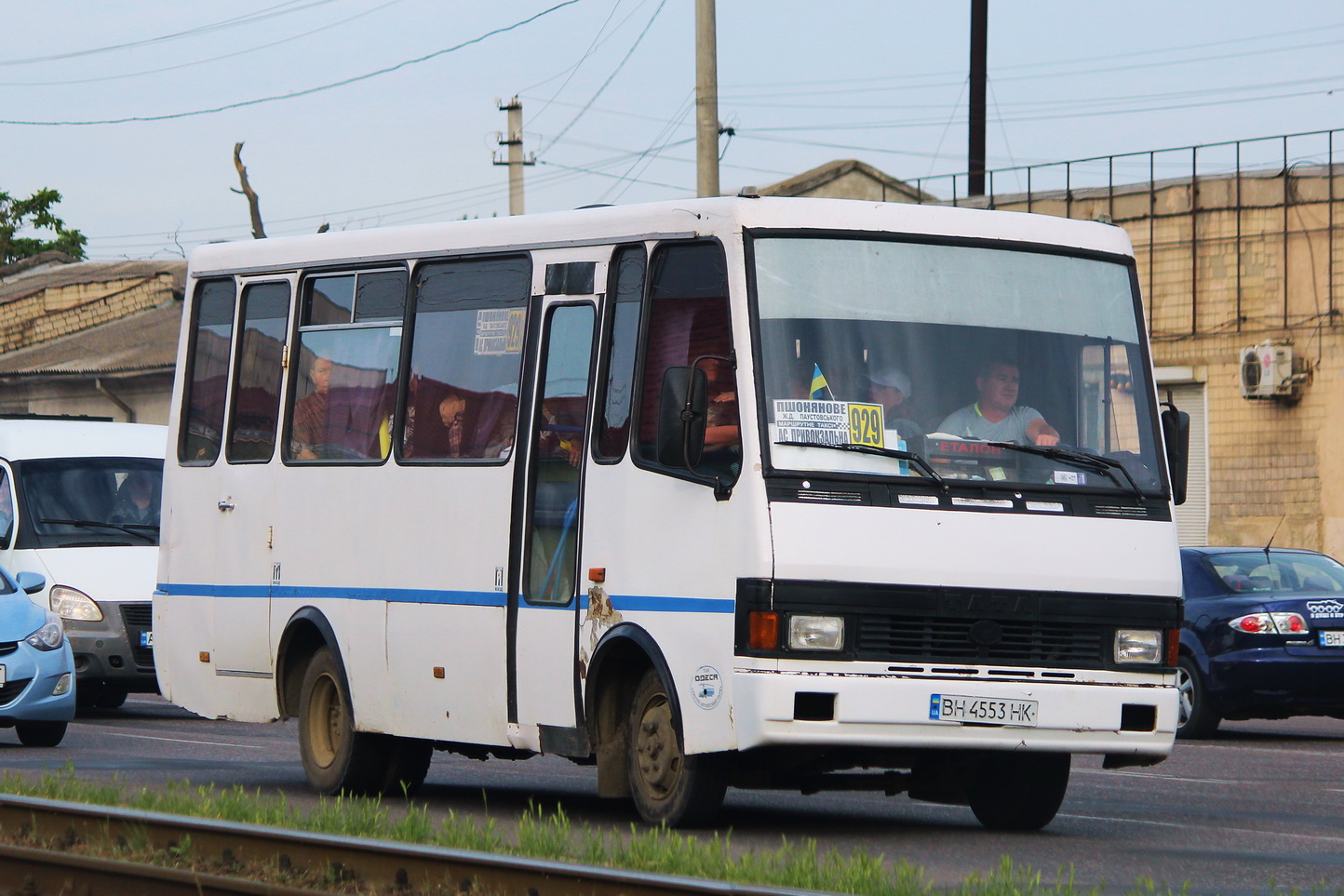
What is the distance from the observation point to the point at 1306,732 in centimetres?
1902

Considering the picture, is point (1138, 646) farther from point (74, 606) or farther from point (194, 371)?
point (74, 606)

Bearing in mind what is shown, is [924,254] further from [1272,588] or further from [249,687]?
[1272,588]

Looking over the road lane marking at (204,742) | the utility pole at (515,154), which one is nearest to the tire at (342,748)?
the road lane marking at (204,742)

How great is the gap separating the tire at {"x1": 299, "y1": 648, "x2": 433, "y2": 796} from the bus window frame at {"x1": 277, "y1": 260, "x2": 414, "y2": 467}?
43.6 inches

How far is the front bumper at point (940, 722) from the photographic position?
30.0 feet

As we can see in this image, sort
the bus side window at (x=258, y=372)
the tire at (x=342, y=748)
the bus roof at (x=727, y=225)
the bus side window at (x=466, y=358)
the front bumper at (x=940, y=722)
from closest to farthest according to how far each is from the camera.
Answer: the front bumper at (x=940, y=722), the bus roof at (x=727, y=225), the bus side window at (x=466, y=358), the tire at (x=342, y=748), the bus side window at (x=258, y=372)

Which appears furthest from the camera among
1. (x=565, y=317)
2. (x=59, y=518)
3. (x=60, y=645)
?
(x=59, y=518)

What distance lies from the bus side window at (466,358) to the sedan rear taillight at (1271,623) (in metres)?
8.17

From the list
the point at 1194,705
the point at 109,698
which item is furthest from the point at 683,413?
the point at 109,698

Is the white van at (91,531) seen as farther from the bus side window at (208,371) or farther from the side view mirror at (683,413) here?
the side view mirror at (683,413)

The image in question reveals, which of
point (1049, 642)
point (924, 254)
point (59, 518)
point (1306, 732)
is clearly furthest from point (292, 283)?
point (1306, 732)

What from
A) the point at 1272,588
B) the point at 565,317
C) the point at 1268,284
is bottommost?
the point at 1272,588

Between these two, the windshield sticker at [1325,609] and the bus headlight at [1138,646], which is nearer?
the bus headlight at [1138,646]

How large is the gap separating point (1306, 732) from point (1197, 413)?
47.3 feet
